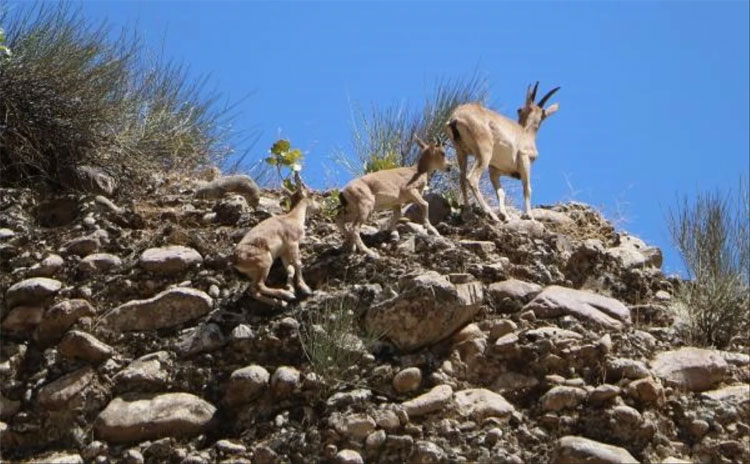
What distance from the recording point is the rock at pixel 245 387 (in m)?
9.96

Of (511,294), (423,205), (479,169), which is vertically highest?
(479,169)

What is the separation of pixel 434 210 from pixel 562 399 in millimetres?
3381

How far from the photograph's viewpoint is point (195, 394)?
10.1m

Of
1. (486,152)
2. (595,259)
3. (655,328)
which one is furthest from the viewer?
(486,152)

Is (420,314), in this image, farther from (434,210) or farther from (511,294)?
(434,210)

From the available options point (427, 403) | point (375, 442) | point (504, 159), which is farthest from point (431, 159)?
point (375, 442)

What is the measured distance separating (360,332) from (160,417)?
5.65 feet

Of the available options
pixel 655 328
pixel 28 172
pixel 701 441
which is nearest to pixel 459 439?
pixel 701 441

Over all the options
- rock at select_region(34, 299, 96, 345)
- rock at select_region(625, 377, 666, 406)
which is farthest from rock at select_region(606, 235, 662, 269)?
rock at select_region(34, 299, 96, 345)

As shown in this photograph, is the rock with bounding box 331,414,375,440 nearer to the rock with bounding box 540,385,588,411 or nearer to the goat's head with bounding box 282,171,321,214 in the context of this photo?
the rock with bounding box 540,385,588,411

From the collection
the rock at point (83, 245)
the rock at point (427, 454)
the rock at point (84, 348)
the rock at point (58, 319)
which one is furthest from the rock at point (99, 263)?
the rock at point (427, 454)

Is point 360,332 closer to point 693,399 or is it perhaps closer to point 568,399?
point 568,399

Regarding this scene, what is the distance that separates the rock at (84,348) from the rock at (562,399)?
11.5ft

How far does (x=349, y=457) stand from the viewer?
30.7 feet
